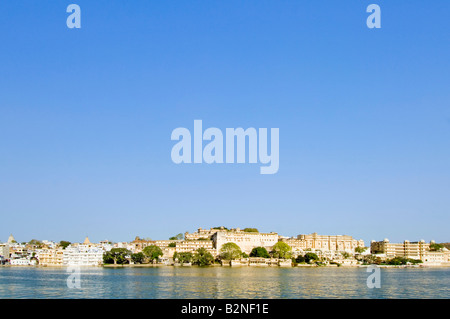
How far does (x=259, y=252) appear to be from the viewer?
8800 centimetres

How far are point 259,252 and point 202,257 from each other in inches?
484

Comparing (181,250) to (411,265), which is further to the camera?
(411,265)

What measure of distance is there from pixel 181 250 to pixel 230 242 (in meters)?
8.94

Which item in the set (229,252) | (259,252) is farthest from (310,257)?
(229,252)

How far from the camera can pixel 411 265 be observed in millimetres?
98312

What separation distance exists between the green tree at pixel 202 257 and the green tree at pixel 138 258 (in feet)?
32.0

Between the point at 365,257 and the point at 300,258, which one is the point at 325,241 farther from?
the point at 300,258

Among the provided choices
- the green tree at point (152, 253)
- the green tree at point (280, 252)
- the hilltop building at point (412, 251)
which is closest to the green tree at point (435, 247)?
the hilltop building at point (412, 251)

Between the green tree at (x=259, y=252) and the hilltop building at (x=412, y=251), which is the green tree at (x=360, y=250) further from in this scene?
the green tree at (x=259, y=252)

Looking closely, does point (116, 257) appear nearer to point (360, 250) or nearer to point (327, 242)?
point (327, 242)

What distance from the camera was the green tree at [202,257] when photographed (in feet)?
264
